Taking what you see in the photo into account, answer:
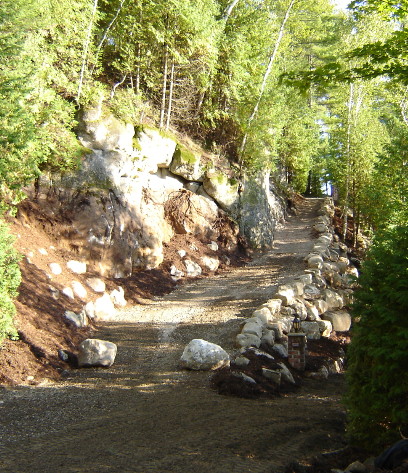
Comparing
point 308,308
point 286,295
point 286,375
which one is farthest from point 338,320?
point 286,375

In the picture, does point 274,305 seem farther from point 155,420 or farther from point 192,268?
point 155,420

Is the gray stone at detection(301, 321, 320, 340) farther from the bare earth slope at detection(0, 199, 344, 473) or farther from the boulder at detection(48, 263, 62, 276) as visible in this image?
the boulder at detection(48, 263, 62, 276)

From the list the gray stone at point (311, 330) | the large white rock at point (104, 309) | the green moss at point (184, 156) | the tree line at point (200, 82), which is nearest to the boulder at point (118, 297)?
the large white rock at point (104, 309)

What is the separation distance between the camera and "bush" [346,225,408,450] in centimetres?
370

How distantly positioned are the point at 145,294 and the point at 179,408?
5909mm

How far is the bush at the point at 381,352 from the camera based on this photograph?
370cm

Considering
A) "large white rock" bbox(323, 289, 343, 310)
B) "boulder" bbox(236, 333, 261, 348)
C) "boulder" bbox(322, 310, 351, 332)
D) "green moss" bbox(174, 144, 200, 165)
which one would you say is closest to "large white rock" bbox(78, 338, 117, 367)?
"boulder" bbox(236, 333, 261, 348)

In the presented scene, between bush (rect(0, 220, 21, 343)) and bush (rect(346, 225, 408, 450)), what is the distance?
13.9 feet

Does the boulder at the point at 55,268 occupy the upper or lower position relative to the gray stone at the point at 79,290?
upper

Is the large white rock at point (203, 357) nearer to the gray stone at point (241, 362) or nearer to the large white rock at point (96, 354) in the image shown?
the gray stone at point (241, 362)

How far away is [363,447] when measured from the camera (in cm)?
407

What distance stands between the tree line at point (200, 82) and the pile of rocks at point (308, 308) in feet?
6.68

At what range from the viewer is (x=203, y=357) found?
6902 mm

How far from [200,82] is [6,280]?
38.2ft
